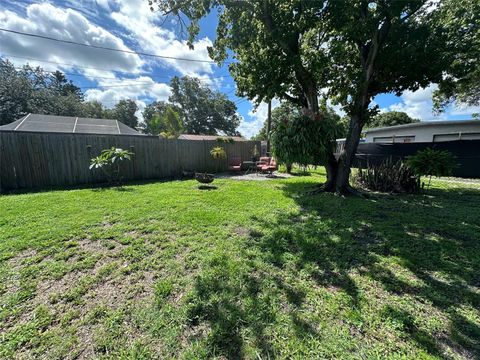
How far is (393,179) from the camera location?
666 cm

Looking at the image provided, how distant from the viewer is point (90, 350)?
1.54 meters

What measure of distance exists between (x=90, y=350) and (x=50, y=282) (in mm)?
1206

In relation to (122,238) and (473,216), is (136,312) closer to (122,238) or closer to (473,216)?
(122,238)

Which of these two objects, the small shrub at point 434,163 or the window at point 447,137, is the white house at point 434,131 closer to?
A: the window at point 447,137

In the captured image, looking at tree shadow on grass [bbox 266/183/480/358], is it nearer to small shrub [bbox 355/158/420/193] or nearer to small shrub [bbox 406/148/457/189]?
small shrub [bbox 406/148/457/189]

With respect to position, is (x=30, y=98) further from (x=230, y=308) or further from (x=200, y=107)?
(x=230, y=308)

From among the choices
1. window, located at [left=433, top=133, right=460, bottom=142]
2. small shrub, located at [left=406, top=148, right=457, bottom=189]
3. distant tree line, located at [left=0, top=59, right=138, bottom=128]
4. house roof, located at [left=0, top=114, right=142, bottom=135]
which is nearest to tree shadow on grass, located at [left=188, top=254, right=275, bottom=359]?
small shrub, located at [left=406, top=148, right=457, bottom=189]

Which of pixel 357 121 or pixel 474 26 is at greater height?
pixel 474 26

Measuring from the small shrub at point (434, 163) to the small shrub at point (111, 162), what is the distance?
29.4ft

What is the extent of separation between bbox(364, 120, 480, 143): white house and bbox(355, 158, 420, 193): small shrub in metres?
8.98

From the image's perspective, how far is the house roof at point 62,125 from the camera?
11.5 m

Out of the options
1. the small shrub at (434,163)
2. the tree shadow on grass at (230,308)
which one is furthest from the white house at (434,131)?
the tree shadow on grass at (230,308)

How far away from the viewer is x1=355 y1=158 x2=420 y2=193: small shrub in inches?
256

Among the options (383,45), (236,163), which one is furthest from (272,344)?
(236,163)
